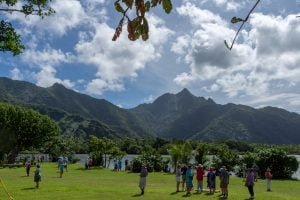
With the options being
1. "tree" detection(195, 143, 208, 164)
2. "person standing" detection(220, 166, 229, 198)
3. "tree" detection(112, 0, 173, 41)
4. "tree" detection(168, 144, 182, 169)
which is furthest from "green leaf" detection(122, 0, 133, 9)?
"tree" detection(195, 143, 208, 164)

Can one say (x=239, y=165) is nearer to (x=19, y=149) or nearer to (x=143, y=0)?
(x=19, y=149)

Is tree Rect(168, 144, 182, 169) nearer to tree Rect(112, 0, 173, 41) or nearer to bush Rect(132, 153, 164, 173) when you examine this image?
bush Rect(132, 153, 164, 173)

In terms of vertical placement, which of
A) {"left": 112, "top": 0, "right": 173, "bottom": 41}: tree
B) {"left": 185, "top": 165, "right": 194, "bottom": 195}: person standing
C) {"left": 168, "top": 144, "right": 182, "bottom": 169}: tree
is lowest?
{"left": 185, "top": 165, "right": 194, "bottom": 195}: person standing

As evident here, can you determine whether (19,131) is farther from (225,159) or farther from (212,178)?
(212,178)

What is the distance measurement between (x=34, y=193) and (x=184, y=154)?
3113 centimetres

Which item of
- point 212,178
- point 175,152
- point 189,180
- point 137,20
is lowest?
point 189,180

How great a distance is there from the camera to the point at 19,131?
8188 centimetres

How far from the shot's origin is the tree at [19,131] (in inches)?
3155

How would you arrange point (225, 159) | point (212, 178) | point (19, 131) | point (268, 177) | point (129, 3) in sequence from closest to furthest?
1. point (129, 3)
2. point (212, 178)
3. point (268, 177)
4. point (225, 159)
5. point (19, 131)

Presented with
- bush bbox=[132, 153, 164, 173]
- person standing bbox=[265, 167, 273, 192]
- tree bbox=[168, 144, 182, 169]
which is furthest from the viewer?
bush bbox=[132, 153, 164, 173]

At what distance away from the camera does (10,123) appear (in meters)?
81.0

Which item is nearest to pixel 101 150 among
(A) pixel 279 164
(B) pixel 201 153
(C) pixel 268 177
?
(B) pixel 201 153

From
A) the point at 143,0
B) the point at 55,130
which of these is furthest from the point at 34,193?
the point at 55,130

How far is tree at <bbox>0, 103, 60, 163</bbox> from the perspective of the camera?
80.1 meters
